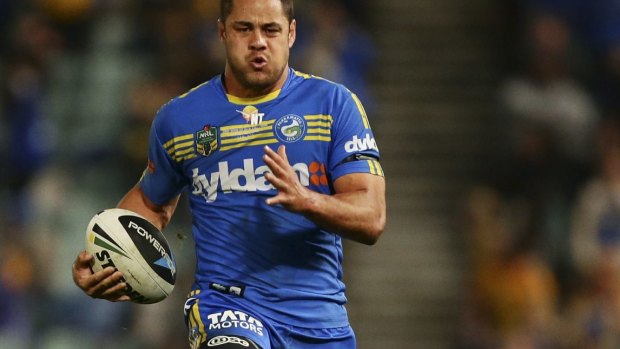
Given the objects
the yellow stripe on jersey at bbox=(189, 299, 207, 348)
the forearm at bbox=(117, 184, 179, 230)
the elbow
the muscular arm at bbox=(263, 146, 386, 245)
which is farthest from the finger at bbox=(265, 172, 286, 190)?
the forearm at bbox=(117, 184, 179, 230)

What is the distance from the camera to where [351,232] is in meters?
5.56

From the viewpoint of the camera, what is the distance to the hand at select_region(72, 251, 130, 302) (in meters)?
5.91

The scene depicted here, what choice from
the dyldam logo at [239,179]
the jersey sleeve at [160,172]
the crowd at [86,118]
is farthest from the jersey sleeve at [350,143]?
the crowd at [86,118]

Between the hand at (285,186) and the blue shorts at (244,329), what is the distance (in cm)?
69

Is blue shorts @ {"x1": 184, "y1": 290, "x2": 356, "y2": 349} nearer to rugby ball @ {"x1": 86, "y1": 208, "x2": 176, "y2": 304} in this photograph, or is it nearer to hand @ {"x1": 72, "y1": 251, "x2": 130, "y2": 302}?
rugby ball @ {"x1": 86, "y1": 208, "x2": 176, "y2": 304}

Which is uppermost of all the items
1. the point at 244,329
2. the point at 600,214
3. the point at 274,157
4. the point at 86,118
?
the point at 86,118

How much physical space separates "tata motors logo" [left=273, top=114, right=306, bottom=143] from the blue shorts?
74 cm

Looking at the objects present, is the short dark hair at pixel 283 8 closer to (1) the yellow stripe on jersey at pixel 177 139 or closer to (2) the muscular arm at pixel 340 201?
(1) the yellow stripe on jersey at pixel 177 139

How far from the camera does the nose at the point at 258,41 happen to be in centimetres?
592

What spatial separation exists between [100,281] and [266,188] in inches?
32.4

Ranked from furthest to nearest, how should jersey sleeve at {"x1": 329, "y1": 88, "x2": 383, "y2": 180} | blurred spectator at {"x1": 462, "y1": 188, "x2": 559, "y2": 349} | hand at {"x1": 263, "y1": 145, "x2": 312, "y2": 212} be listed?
blurred spectator at {"x1": 462, "y1": 188, "x2": 559, "y2": 349}
jersey sleeve at {"x1": 329, "y1": 88, "x2": 383, "y2": 180}
hand at {"x1": 263, "y1": 145, "x2": 312, "y2": 212}

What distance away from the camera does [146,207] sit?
6473mm

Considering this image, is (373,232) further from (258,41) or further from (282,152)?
(258,41)

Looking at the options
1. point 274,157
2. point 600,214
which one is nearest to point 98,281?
point 274,157
